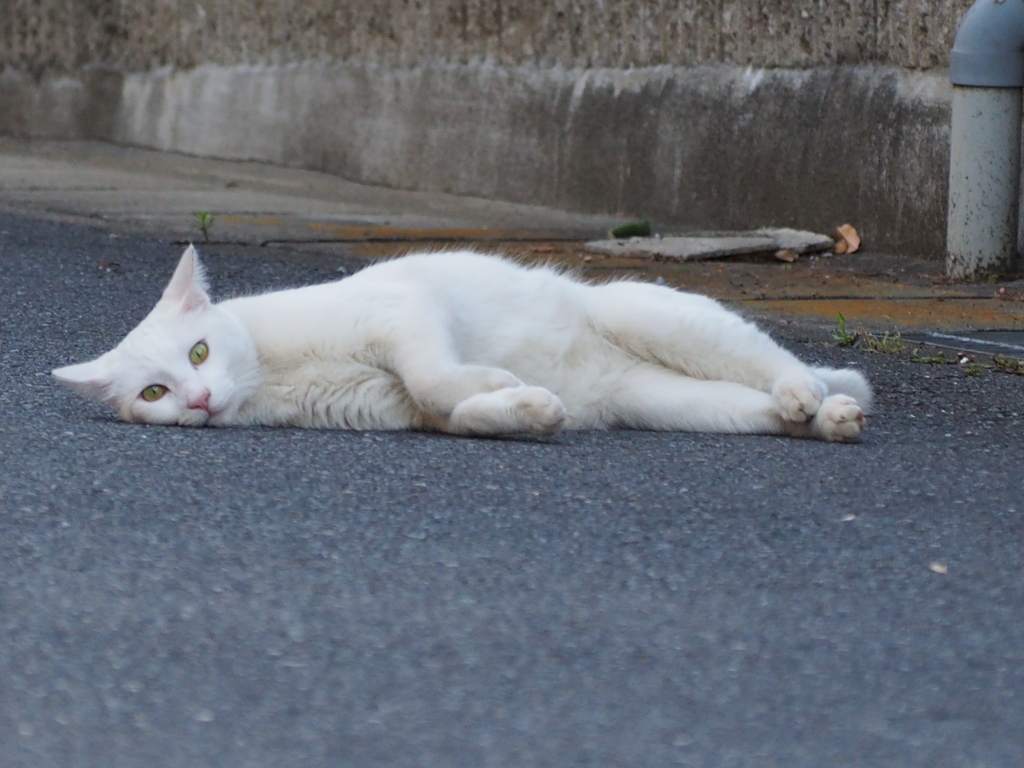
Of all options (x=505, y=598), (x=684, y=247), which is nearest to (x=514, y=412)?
(x=505, y=598)

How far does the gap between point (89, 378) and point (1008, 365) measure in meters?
2.55

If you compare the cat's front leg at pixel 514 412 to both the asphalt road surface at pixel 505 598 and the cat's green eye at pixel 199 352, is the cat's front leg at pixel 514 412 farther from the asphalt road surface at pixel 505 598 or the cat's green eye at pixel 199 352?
the cat's green eye at pixel 199 352

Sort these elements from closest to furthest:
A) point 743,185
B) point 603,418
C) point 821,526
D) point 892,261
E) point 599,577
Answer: point 599,577
point 821,526
point 603,418
point 892,261
point 743,185

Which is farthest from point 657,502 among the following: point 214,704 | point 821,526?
point 214,704

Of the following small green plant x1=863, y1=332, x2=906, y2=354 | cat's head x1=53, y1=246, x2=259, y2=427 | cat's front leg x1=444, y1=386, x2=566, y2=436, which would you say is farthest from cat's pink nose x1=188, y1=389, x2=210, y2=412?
small green plant x1=863, y1=332, x2=906, y2=354

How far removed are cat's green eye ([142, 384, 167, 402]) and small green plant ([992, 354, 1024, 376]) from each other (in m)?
2.36

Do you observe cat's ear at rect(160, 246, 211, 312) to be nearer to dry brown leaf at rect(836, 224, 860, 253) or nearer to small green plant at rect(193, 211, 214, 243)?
small green plant at rect(193, 211, 214, 243)

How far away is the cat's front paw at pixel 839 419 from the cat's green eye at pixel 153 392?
1.45 meters

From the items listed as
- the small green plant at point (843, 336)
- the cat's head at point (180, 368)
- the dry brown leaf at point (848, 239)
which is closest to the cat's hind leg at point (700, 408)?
the cat's head at point (180, 368)

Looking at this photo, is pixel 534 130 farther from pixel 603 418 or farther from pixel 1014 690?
pixel 1014 690

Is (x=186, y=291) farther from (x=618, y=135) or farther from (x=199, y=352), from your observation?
(x=618, y=135)

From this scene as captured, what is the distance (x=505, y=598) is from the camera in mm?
2361

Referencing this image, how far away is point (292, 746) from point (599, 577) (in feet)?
2.40

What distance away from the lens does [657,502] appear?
114 inches
